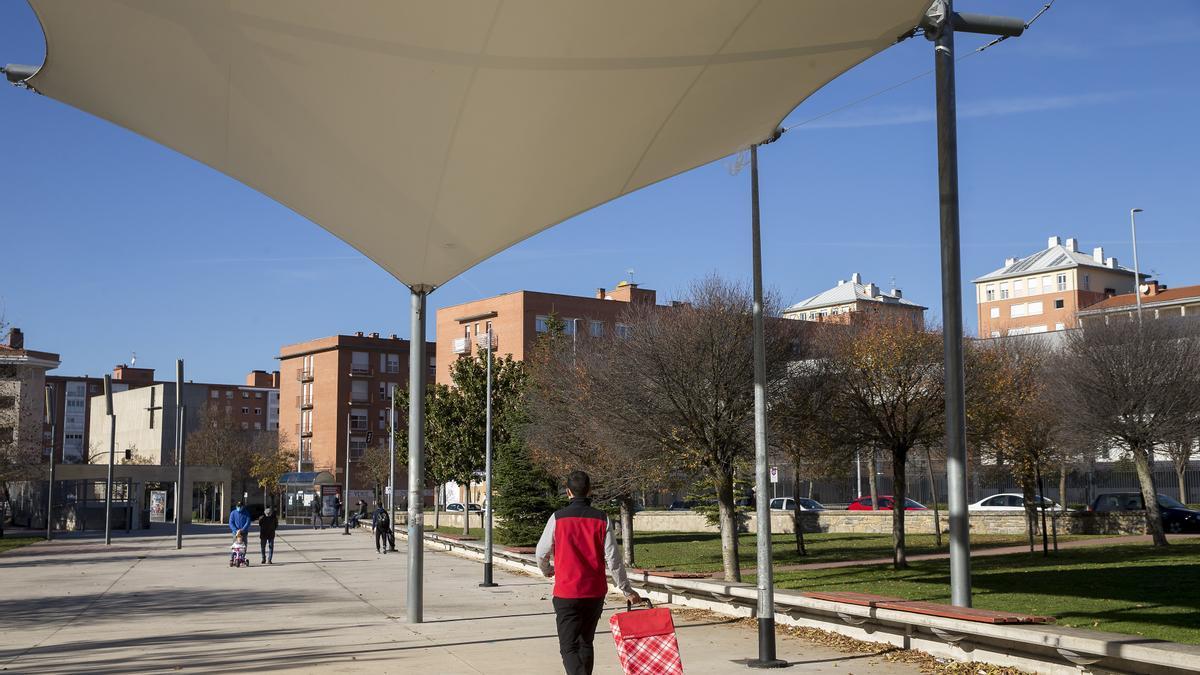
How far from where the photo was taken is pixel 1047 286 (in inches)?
4732

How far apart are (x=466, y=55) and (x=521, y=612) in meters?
11.1

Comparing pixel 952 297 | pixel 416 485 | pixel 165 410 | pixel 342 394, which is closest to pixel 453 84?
pixel 952 297

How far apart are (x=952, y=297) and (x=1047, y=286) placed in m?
117

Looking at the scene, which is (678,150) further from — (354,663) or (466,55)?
(354,663)

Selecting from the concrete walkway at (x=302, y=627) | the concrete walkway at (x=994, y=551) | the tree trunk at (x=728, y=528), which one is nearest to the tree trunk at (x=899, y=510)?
the concrete walkway at (x=994, y=551)

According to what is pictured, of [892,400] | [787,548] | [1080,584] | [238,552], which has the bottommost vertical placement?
[787,548]

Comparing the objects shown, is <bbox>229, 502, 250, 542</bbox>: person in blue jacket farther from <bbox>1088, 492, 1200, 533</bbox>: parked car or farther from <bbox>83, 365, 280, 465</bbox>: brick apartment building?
<bbox>83, 365, 280, 465</bbox>: brick apartment building

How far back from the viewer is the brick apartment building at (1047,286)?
118m

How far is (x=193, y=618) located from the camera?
57.0 ft

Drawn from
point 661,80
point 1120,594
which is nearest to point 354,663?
point 661,80

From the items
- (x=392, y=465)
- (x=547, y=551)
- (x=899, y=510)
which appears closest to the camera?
(x=547, y=551)

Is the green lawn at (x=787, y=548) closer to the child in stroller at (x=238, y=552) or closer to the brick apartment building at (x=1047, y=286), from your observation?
the child in stroller at (x=238, y=552)

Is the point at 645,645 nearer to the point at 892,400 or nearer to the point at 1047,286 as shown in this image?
the point at 892,400

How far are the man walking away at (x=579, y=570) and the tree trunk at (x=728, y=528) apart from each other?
15.3m
